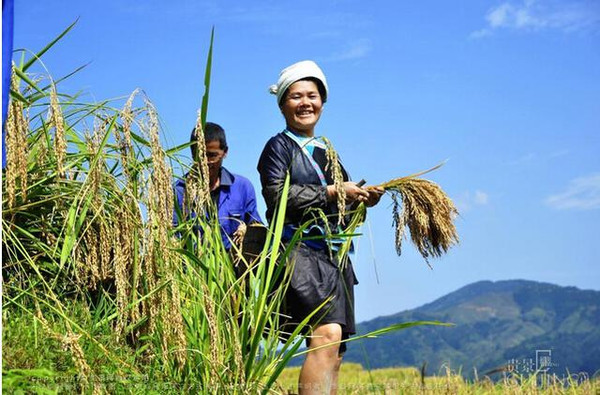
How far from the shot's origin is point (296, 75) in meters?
4.54

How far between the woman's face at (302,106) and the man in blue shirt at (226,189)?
884mm

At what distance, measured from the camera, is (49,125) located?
14.7 ft

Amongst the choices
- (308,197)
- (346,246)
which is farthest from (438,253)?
(308,197)

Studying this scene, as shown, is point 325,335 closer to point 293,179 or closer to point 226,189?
point 293,179

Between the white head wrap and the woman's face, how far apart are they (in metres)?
0.03

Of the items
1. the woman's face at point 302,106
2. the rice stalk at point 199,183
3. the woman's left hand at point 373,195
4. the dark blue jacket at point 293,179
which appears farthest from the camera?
the woman's face at point 302,106

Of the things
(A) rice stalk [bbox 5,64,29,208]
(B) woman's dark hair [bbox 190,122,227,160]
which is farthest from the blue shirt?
(A) rice stalk [bbox 5,64,29,208]

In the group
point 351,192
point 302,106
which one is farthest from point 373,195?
point 302,106

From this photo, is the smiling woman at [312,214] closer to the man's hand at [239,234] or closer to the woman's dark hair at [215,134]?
the man's hand at [239,234]

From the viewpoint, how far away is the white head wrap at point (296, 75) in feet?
14.9

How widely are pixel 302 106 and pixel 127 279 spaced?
137 cm

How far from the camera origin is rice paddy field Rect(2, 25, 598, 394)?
3436 mm

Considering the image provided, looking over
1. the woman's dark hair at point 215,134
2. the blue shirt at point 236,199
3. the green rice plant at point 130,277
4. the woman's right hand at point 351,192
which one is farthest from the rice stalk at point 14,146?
the blue shirt at point 236,199

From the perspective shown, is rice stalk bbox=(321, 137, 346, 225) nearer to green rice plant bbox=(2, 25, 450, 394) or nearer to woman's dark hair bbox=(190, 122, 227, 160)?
green rice plant bbox=(2, 25, 450, 394)
